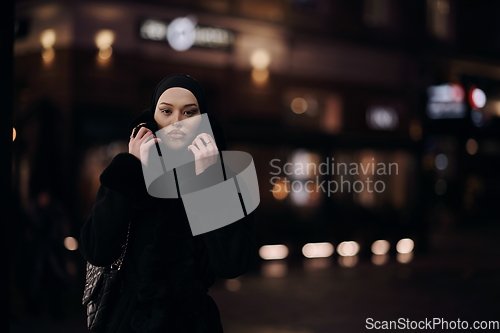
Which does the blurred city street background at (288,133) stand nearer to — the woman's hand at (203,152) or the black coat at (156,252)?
the black coat at (156,252)

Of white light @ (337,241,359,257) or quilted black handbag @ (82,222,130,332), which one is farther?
white light @ (337,241,359,257)

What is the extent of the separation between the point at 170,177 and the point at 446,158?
20636 mm

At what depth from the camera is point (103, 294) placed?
2.30 meters

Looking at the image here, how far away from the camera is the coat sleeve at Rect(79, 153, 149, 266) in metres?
2.18

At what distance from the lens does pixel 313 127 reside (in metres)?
12.4

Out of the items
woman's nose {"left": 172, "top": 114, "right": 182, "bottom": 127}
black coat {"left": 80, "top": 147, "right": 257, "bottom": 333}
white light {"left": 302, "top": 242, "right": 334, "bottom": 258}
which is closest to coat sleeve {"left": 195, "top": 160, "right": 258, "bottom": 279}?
black coat {"left": 80, "top": 147, "right": 257, "bottom": 333}

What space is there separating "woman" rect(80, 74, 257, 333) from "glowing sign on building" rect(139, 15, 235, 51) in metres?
8.57

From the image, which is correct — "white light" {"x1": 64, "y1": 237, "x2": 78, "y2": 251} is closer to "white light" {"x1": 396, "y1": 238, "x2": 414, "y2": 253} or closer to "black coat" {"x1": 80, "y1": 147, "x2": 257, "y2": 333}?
"black coat" {"x1": 80, "y1": 147, "x2": 257, "y2": 333}

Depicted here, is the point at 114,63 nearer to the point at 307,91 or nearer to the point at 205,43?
the point at 205,43

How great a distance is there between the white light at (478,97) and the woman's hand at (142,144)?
41.9ft

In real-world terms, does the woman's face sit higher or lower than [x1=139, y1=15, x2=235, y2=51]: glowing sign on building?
lower

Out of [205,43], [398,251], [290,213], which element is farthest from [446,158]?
[205,43]

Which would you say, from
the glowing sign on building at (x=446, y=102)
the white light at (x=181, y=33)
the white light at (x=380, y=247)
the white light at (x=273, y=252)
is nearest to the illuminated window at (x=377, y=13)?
the glowing sign on building at (x=446, y=102)

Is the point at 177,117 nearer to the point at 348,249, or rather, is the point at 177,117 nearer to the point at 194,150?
the point at 194,150
